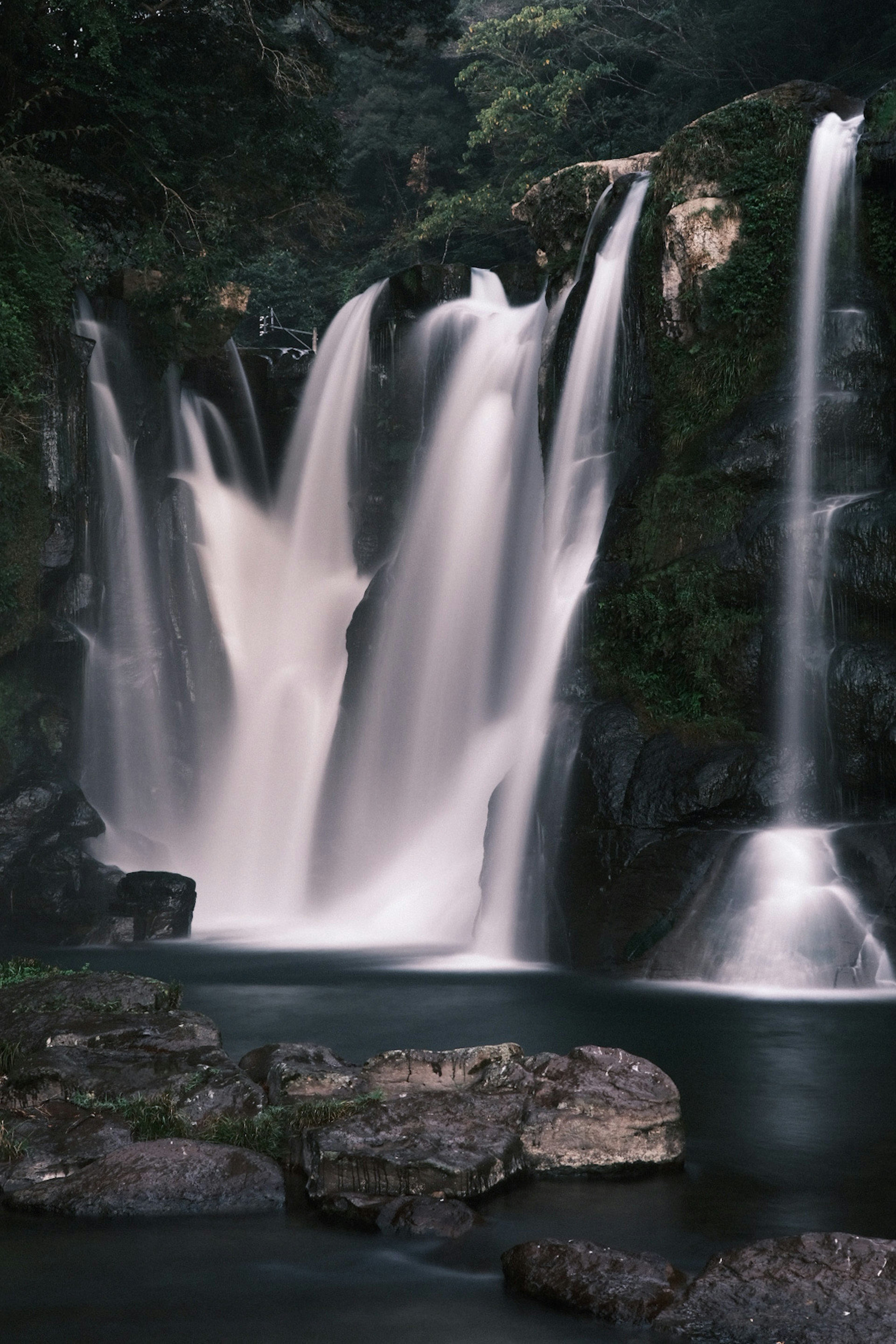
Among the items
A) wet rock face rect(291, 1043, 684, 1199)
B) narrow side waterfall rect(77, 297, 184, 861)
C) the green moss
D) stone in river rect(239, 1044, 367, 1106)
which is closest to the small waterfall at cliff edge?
the green moss

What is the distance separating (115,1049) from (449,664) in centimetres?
1335

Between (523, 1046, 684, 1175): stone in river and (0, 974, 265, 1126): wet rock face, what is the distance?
5.59 ft

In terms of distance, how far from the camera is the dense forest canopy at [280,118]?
763 inches

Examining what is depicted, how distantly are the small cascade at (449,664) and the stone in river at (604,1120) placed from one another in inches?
394

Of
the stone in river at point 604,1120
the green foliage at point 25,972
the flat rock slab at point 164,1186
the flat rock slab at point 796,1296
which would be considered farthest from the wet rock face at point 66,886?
the flat rock slab at point 796,1296

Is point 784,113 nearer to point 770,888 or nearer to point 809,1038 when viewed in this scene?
point 770,888

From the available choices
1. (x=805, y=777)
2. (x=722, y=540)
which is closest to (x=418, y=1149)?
(x=805, y=777)

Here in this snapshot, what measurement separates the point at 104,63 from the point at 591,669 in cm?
1152

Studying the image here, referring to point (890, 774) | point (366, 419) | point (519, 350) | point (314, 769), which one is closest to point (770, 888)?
point (890, 774)

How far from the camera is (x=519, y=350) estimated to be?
23656 millimetres

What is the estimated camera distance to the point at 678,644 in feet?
52.6

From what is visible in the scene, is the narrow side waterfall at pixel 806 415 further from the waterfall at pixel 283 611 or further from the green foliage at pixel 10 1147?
the waterfall at pixel 283 611

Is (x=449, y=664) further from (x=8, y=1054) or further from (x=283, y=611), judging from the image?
(x=8, y=1054)

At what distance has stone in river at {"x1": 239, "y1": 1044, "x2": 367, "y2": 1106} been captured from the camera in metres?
7.60
